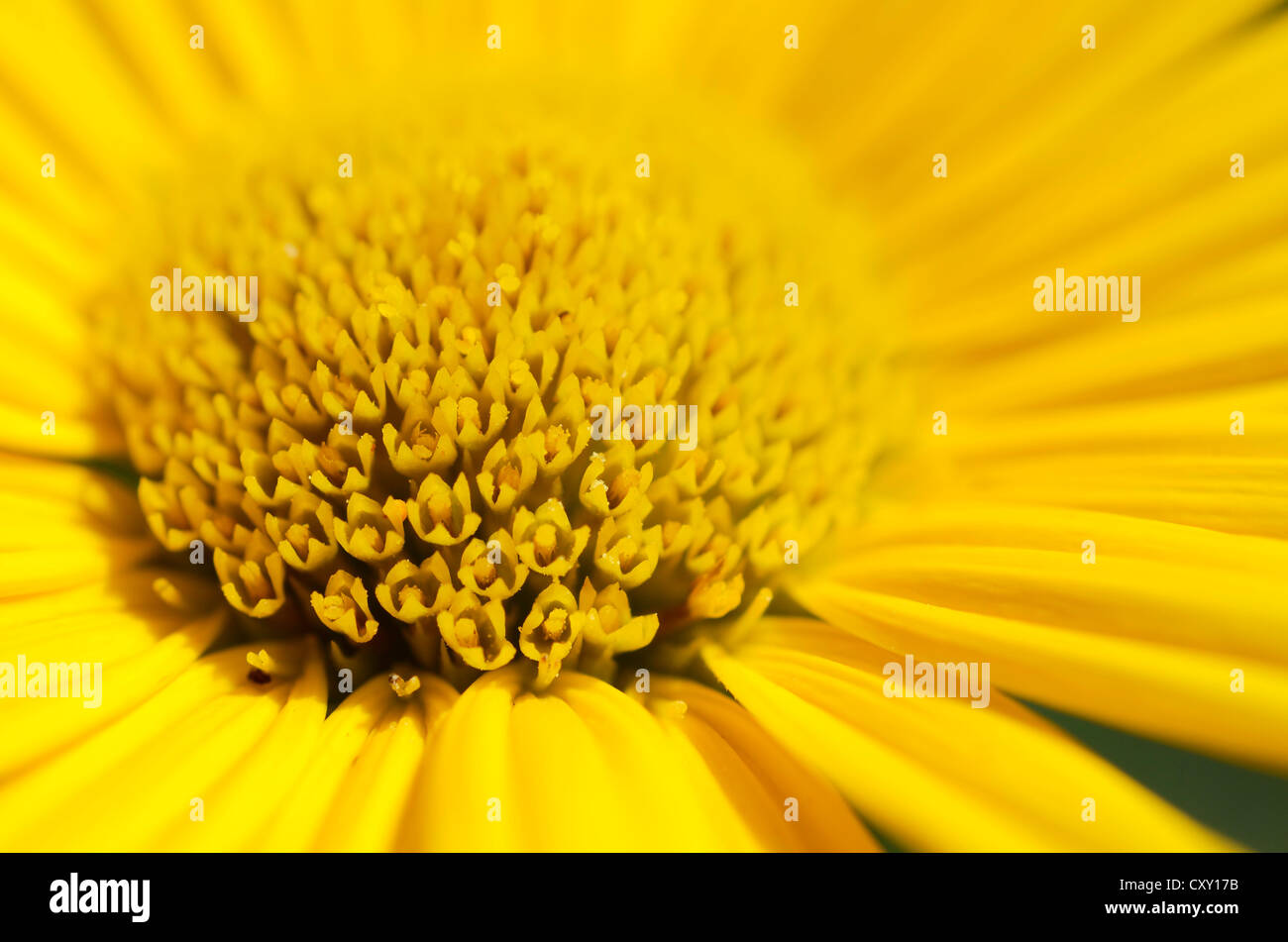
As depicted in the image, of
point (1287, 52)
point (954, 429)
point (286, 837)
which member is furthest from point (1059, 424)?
point (286, 837)

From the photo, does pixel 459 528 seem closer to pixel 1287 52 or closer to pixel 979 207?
pixel 979 207

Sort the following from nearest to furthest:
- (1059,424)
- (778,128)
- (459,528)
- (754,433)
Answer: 1. (459,528)
2. (754,433)
3. (1059,424)
4. (778,128)

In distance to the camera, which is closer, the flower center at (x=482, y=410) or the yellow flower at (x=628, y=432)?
the yellow flower at (x=628, y=432)

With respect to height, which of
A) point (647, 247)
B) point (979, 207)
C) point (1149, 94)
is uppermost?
point (1149, 94)

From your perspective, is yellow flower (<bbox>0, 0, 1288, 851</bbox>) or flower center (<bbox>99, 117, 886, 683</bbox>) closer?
yellow flower (<bbox>0, 0, 1288, 851</bbox>)
